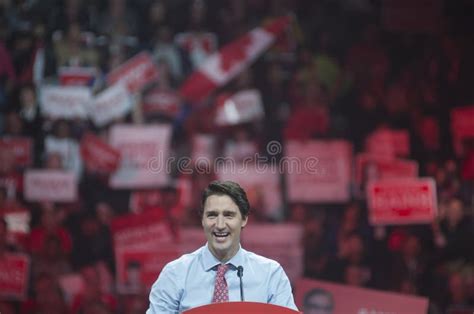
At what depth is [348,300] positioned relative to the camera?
168 inches

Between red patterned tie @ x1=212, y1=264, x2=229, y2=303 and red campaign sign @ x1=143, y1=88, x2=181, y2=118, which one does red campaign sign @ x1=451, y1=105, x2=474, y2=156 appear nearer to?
red campaign sign @ x1=143, y1=88, x2=181, y2=118

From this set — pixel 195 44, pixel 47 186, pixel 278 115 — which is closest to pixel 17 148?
pixel 47 186

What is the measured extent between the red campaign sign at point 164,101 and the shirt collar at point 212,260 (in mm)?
2650

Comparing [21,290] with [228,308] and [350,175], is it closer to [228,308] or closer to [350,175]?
[350,175]

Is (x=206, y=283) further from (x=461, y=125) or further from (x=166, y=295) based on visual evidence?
(x=461, y=125)

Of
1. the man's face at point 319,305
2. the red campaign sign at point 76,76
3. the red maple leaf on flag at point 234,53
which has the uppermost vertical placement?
the red maple leaf on flag at point 234,53

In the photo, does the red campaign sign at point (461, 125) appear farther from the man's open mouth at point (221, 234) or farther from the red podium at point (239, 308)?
the red podium at point (239, 308)

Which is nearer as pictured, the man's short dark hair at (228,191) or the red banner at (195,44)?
the man's short dark hair at (228,191)

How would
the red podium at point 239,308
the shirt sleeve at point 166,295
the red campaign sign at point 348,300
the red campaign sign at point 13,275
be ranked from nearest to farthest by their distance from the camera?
the red podium at point 239,308 < the shirt sleeve at point 166,295 < the red campaign sign at point 348,300 < the red campaign sign at point 13,275

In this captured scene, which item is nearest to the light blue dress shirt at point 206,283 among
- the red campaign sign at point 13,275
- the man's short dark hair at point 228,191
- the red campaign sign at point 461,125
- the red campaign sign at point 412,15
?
the man's short dark hair at point 228,191

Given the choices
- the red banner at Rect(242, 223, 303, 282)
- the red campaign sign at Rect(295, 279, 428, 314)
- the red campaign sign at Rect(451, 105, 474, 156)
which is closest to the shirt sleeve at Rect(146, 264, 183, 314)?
the red campaign sign at Rect(295, 279, 428, 314)

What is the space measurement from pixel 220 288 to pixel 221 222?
0.16m

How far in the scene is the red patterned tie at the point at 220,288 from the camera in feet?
6.07

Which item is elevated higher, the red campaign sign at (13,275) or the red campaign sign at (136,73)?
the red campaign sign at (136,73)
